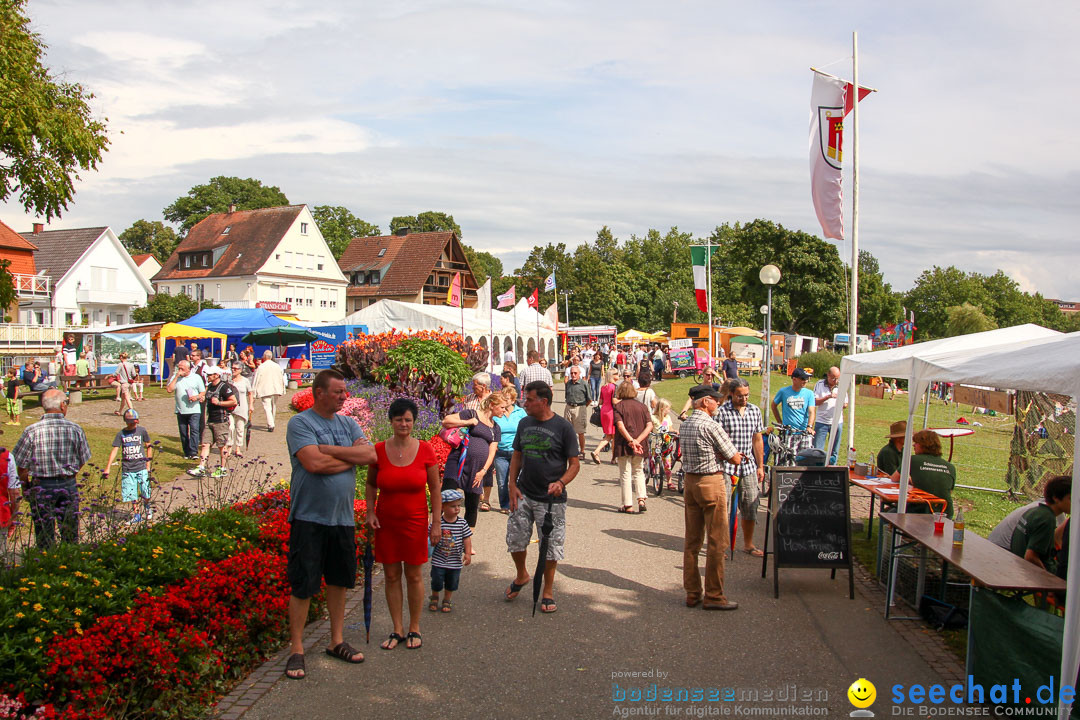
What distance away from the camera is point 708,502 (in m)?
6.43

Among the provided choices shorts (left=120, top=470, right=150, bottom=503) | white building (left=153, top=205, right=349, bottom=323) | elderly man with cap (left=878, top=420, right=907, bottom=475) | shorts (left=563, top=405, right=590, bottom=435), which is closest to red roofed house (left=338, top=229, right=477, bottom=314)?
white building (left=153, top=205, right=349, bottom=323)

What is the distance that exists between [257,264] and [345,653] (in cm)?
5801

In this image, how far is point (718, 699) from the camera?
4.76m

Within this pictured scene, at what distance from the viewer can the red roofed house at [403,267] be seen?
6719 cm

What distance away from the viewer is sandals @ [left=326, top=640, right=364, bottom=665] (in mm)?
5164

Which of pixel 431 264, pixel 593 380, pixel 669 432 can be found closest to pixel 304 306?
pixel 431 264

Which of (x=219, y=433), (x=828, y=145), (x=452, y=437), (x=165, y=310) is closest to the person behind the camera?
(x=452, y=437)

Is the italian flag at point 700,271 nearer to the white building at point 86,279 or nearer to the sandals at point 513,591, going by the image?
the sandals at point 513,591

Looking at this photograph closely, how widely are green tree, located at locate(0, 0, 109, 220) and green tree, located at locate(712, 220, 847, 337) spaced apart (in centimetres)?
5784

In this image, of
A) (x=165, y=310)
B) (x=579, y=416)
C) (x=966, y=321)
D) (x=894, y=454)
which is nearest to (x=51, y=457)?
(x=894, y=454)

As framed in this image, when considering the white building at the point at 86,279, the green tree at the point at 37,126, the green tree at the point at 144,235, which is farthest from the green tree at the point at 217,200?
the green tree at the point at 37,126

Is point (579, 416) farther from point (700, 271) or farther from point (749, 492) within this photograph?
point (700, 271)

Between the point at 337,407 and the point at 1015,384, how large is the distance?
4263 millimetres

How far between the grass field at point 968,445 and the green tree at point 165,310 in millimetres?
33602
